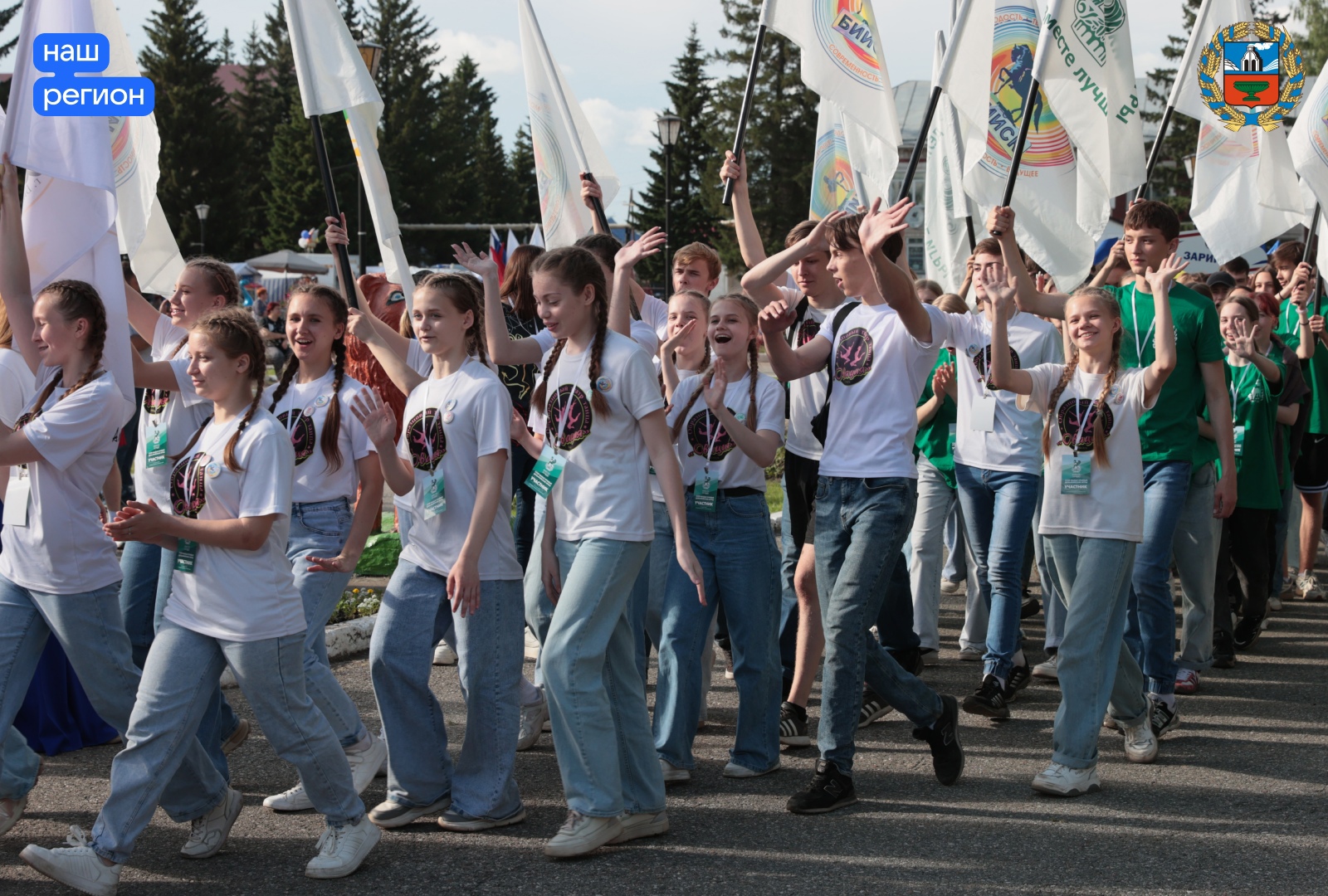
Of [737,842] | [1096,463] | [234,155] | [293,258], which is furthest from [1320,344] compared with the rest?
[234,155]

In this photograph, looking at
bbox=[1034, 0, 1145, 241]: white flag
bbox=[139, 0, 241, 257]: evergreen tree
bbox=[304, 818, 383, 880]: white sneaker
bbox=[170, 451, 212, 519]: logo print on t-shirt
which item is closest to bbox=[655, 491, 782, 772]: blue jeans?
bbox=[304, 818, 383, 880]: white sneaker

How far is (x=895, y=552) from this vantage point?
4.95 metres

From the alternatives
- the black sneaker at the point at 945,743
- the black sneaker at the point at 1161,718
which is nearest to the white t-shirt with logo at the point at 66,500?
the black sneaker at the point at 945,743

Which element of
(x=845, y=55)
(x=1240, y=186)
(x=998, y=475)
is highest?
(x=845, y=55)

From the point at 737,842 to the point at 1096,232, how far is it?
5.68 m

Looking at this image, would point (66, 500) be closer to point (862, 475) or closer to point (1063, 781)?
point (862, 475)

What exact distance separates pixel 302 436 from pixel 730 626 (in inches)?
69.0

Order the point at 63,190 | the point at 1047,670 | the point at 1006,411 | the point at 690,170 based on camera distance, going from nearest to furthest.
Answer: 1. the point at 63,190
2. the point at 1006,411
3. the point at 1047,670
4. the point at 690,170

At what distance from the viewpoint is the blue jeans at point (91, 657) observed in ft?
14.0

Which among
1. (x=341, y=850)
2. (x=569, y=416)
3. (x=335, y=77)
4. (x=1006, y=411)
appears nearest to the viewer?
(x=341, y=850)

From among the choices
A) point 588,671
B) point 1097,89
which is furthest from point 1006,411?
point 588,671

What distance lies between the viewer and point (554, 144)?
8.16 m

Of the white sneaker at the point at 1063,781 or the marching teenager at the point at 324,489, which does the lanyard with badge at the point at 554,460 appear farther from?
the white sneaker at the point at 1063,781

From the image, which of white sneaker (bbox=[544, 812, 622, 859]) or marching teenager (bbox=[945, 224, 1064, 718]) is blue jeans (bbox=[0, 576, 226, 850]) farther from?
marching teenager (bbox=[945, 224, 1064, 718])
